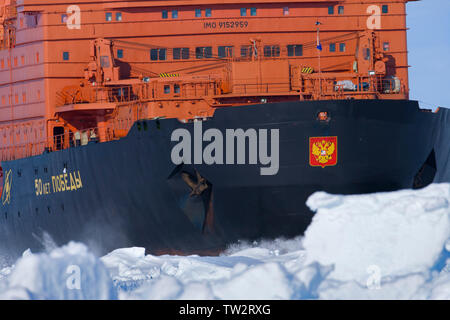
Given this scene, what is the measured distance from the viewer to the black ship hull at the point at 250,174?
1944cm

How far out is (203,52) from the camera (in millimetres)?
26125

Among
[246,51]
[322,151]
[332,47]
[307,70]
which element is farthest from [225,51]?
[322,151]

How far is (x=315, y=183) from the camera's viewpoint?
19.5m

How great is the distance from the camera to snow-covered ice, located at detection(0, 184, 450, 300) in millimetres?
12523

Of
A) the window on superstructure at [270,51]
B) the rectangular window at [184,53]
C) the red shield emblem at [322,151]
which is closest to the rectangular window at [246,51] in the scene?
the window on superstructure at [270,51]

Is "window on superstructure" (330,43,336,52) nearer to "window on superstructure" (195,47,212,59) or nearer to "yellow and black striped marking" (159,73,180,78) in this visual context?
"window on superstructure" (195,47,212,59)

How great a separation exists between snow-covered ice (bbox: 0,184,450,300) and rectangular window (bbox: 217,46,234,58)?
7.66m

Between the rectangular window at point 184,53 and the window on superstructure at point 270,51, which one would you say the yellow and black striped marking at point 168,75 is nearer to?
the rectangular window at point 184,53

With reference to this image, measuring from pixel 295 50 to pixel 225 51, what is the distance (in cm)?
203

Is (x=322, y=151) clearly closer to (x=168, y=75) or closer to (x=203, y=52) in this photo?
(x=168, y=75)
